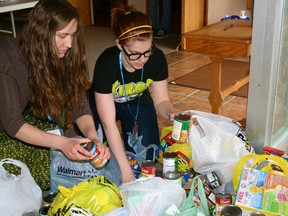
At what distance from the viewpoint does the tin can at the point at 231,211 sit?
45.7 inches

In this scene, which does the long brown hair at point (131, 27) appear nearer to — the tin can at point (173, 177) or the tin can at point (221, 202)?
the tin can at point (173, 177)

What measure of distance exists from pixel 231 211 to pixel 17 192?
2.36ft

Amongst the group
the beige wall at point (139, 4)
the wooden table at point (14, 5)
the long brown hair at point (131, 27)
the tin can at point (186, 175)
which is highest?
the long brown hair at point (131, 27)

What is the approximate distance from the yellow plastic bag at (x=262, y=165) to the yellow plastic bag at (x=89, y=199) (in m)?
0.45

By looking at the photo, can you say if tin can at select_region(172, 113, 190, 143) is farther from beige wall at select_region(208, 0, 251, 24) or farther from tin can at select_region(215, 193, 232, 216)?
beige wall at select_region(208, 0, 251, 24)

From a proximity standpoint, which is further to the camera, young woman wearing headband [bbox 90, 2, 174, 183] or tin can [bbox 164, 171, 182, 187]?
young woman wearing headband [bbox 90, 2, 174, 183]

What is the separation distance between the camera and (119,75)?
1746 millimetres

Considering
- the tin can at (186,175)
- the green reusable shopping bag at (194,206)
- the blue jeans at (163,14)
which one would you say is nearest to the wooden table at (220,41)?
the tin can at (186,175)

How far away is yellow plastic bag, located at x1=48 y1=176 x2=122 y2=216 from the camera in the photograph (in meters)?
1.20

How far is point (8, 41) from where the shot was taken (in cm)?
150

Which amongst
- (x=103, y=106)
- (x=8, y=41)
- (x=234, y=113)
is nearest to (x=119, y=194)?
(x=103, y=106)

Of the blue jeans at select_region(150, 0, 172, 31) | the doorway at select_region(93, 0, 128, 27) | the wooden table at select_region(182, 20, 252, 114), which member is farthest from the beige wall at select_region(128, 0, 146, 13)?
the wooden table at select_region(182, 20, 252, 114)

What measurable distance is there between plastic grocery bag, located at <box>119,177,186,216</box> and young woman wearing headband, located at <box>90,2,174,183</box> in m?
0.31

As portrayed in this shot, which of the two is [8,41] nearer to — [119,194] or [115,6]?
[115,6]
